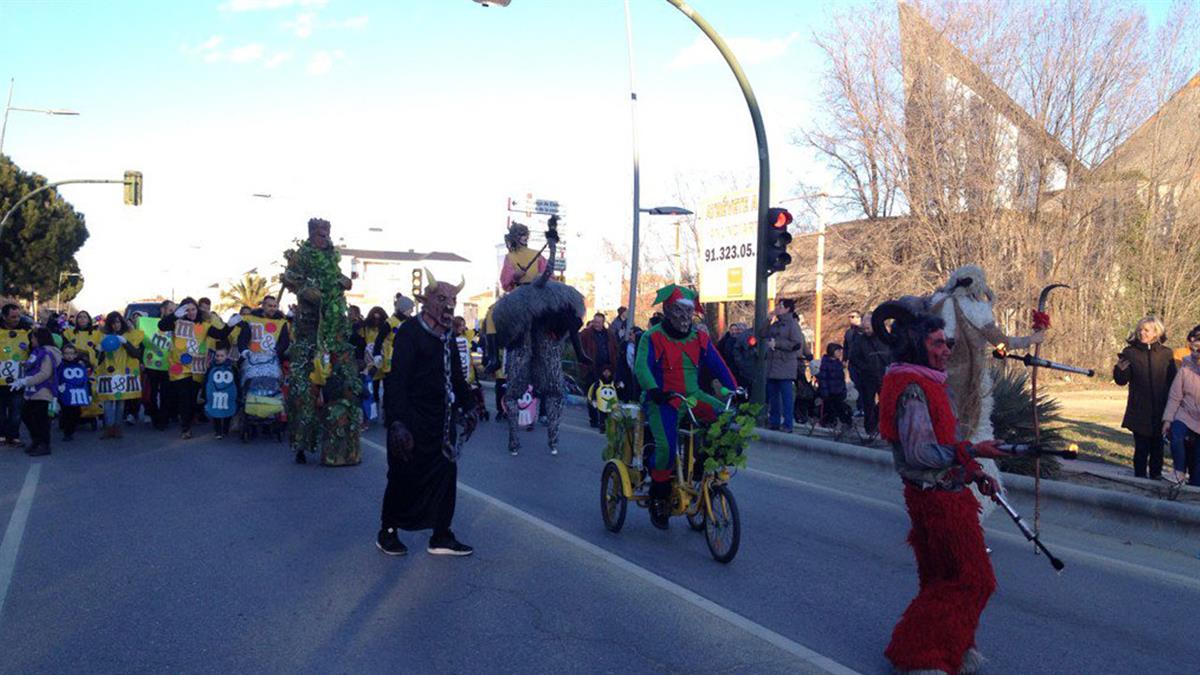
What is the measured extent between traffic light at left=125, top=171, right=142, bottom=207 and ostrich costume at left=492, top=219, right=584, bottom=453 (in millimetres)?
22700

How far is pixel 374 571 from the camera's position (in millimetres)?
7141

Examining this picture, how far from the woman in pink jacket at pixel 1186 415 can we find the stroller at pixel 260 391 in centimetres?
1056

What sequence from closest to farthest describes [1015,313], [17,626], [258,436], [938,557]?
[938,557], [17,626], [258,436], [1015,313]

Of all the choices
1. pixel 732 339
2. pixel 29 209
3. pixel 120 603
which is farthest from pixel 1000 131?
pixel 29 209

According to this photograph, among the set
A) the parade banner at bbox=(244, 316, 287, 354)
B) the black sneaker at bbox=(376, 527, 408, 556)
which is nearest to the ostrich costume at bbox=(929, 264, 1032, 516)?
the black sneaker at bbox=(376, 527, 408, 556)

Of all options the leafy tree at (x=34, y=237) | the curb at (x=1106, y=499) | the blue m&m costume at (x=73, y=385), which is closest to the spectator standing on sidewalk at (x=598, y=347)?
the curb at (x=1106, y=499)

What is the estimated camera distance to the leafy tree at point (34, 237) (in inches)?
2071

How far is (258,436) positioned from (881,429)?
11.6 meters

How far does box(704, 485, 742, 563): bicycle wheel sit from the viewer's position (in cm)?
723

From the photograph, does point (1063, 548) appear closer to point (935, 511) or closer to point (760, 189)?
point (935, 511)

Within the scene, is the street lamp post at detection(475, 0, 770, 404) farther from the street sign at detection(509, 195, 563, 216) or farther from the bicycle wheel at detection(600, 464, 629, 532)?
the street sign at detection(509, 195, 563, 216)

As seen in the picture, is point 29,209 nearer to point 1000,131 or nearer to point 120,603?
point 1000,131

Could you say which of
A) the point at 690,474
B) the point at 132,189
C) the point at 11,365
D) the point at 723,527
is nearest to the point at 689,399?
the point at 690,474

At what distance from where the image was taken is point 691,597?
6.49 meters
